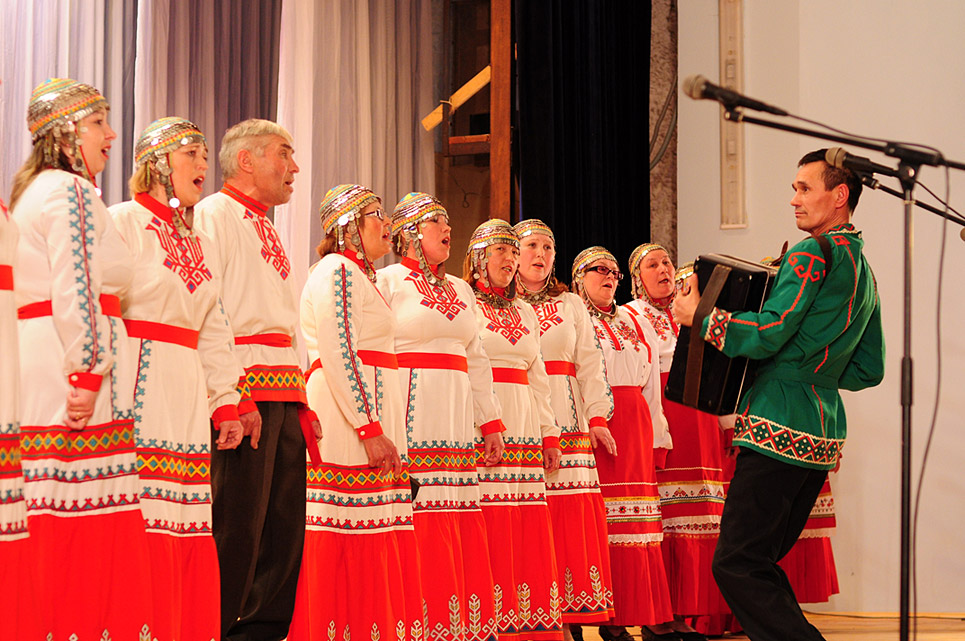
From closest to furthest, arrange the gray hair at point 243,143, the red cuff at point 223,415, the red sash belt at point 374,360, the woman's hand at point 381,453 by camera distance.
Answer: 1. the red cuff at point 223,415
2. the gray hair at point 243,143
3. the woman's hand at point 381,453
4. the red sash belt at point 374,360

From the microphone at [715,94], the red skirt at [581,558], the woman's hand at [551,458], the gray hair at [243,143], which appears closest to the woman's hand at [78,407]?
the gray hair at [243,143]

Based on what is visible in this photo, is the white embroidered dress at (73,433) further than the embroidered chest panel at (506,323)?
No

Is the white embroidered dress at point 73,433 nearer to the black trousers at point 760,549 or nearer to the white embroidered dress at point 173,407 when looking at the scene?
the white embroidered dress at point 173,407

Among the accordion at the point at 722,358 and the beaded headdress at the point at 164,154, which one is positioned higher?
the beaded headdress at the point at 164,154

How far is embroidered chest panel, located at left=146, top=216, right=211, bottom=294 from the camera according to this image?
11.0ft

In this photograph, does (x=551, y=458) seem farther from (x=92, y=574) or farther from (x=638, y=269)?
(x=92, y=574)

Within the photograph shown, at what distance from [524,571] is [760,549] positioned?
1.54 m

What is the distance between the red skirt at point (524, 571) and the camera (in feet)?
15.5

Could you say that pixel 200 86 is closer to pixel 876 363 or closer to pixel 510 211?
pixel 510 211

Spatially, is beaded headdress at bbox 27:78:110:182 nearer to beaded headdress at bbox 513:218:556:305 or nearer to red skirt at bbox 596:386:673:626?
beaded headdress at bbox 513:218:556:305

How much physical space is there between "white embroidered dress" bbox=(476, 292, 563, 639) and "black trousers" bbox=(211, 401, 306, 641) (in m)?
1.24

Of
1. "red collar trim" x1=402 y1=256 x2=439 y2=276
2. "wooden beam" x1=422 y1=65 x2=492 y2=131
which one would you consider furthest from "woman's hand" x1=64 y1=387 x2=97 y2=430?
"wooden beam" x1=422 y1=65 x2=492 y2=131

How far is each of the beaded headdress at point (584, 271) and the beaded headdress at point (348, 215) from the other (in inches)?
71.9

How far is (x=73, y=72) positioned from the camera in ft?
15.3
